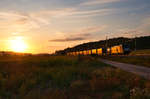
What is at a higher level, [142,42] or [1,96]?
[142,42]

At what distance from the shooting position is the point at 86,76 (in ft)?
35.8

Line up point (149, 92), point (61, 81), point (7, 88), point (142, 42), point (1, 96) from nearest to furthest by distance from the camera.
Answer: point (149, 92)
point (1, 96)
point (7, 88)
point (61, 81)
point (142, 42)

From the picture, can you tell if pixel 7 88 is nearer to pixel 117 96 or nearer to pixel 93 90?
pixel 93 90

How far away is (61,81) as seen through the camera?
31.8 ft

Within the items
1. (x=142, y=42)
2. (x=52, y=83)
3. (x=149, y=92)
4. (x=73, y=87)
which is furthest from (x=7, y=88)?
(x=142, y=42)

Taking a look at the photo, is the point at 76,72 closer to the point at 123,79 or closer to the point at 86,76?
the point at 86,76

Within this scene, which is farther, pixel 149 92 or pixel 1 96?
pixel 1 96

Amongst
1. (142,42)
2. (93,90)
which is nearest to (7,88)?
(93,90)

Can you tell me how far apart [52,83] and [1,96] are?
296cm

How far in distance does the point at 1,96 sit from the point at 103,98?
4884mm

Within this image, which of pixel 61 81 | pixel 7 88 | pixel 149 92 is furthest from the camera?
pixel 61 81

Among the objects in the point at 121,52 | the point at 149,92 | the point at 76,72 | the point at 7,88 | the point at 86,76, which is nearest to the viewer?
the point at 149,92

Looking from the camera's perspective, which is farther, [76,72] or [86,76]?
[76,72]

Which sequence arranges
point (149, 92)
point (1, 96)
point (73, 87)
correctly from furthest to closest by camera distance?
point (73, 87), point (1, 96), point (149, 92)
